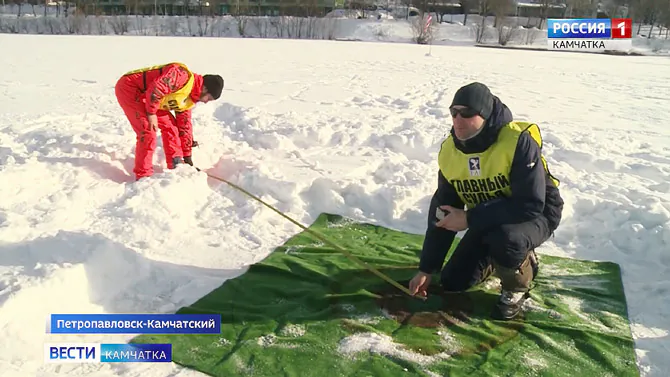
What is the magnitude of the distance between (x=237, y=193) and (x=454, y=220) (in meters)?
2.08

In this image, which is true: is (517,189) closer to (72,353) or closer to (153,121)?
(72,353)

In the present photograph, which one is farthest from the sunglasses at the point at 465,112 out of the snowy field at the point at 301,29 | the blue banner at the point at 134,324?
the snowy field at the point at 301,29

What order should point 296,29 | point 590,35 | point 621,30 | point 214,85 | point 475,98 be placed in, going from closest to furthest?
point 475,98 < point 214,85 < point 590,35 < point 621,30 < point 296,29

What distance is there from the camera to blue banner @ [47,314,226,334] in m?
2.38

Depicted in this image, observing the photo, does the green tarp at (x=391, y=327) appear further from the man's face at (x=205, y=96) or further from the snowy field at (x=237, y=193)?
the man's face at (x=205, y=96)

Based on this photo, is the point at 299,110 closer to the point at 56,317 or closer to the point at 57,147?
the point at 57,147

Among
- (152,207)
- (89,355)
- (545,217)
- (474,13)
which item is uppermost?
(474,13)

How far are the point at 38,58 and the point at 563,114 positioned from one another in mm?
12016

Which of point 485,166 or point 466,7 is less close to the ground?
point 466,7

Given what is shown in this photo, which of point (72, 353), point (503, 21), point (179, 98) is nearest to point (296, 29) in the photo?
point (503, 21)

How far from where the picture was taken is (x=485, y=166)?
2.32m

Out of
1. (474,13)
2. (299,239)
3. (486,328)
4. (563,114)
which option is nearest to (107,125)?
(299,239)

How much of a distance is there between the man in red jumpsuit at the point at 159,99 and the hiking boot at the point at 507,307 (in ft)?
8.89

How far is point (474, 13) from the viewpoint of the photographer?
44.8 meters
